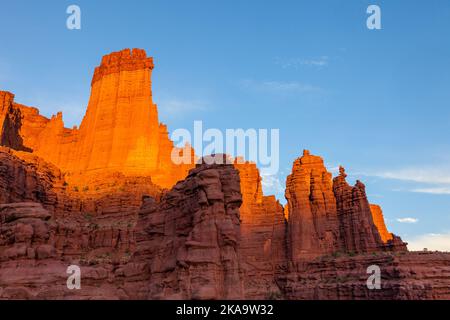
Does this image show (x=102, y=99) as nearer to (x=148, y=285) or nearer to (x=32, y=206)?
(x=32, y=206)

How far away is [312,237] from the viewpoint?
233ft

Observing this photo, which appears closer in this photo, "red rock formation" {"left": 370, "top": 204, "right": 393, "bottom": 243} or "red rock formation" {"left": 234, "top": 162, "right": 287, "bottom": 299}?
"red rock formation" {"left": 234, "top": 162, "right": 287, "bottom": 299}

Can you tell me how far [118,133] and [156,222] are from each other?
189ft

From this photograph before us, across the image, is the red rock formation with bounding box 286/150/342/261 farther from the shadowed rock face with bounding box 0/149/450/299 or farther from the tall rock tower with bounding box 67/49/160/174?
the tall rock tower with bounding box 67/49/160/174

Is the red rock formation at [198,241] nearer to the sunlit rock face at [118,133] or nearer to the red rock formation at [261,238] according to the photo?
the red rock formation at [261,238]

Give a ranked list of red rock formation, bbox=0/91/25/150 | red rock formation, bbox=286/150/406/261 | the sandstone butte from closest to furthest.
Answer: the sandstone butte
red rock formation, bbox=286/150/406/261
red rock formation, bbox=0/91/25/150

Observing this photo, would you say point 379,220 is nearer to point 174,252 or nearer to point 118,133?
point 118,133

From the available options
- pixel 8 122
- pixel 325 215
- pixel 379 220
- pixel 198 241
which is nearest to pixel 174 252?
pixel 198 241

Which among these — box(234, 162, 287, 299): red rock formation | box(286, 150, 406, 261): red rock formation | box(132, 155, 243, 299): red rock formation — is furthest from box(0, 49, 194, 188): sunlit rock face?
box(132, 155, 243, 299): red rock formation

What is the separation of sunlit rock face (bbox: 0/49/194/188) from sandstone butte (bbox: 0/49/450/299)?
0.85ft

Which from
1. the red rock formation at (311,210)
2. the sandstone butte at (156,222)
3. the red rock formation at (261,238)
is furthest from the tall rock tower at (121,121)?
the red rock formation at (311,210)

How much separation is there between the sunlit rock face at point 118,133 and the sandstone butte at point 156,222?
0.85 feet

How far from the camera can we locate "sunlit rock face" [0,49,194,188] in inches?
3457
